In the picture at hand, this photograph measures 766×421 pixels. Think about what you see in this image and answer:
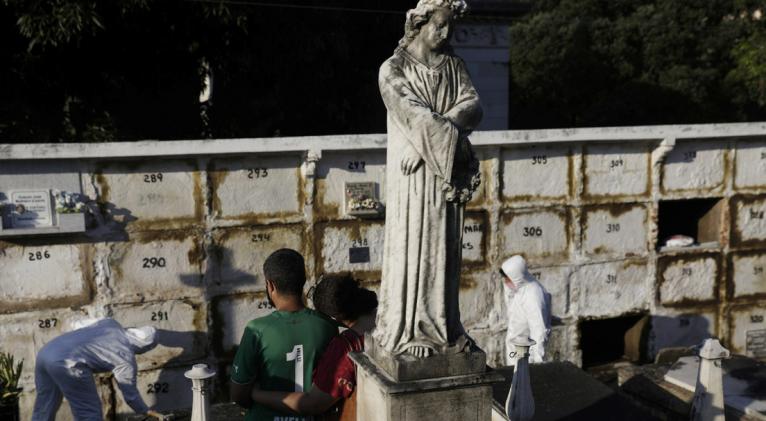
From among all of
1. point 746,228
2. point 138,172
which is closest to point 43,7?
point 138,172

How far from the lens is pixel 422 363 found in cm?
390

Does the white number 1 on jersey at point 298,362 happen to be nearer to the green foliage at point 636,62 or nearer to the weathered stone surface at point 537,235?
the weathered stone surface at point 537,235

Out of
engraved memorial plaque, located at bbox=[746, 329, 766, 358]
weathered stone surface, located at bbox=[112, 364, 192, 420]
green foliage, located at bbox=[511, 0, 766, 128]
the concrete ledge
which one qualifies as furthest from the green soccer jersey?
green foliage, located at bbox=[511, 0, 766, 128]

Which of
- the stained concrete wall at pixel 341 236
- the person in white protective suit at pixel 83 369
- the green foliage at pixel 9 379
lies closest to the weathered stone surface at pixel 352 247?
the stained concrete wall at pixel 341 236

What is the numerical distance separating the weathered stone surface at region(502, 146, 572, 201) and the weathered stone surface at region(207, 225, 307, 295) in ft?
8.12

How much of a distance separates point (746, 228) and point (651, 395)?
3439 mm

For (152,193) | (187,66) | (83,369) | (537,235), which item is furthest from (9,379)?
(187,66)

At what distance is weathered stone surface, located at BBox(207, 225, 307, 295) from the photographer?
761 cm

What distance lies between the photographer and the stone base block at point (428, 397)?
3848 mm

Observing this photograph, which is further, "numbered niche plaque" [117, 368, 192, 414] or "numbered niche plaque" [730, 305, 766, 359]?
"numbered niche plaque" [730, 305, 766, 359]

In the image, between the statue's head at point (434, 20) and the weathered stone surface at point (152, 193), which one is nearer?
the statue's head at point (434, 20)

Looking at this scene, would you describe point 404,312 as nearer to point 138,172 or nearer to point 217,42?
point 138,172

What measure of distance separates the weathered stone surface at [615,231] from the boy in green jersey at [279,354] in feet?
18.8

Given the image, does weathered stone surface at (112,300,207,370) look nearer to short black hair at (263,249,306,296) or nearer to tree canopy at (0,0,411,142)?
short black hair at (263,249,306,296)
